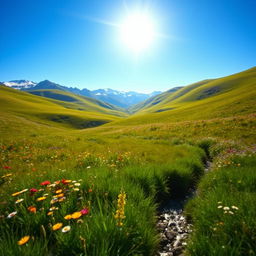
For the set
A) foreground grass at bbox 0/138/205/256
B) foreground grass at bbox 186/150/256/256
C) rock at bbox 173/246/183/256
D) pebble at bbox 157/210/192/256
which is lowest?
pebble at bbox 157/210/192/256

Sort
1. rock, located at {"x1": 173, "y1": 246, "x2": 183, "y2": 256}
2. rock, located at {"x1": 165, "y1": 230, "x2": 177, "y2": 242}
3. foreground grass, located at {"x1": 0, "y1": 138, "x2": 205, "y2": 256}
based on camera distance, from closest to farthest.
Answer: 1. foreground grass, located at {"x1": 0, "y1": 138, "x2": 205, "y2": 256}
2. rock, located at {"x1": 173, "y1": 246, "x2": 183, "y2": 256}
3. rock, located at {"x1": 165, "y1": 230, "x2": 177, "y2": 242}

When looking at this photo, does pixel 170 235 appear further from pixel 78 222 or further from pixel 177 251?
pixel 78 222

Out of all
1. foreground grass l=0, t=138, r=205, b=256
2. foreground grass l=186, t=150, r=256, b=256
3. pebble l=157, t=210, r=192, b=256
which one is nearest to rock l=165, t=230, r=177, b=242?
pebble l=157, t=210, r=192, b=256

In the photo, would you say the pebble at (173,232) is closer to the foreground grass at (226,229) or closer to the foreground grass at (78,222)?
the foreground grass at (78,222)

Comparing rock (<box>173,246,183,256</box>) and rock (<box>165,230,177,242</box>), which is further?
rock (<box>165,230,177,242</box>)

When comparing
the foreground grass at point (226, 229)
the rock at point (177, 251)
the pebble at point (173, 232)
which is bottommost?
the pebble at point (173, 232)

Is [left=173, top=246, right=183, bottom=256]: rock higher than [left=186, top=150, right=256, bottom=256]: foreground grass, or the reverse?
[left=186, top=150, right=256, bottom=256]: foreground grass

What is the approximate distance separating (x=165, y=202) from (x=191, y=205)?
3.67 ft

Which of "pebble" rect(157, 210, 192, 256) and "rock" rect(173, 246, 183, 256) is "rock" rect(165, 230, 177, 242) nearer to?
"pebble" rect(157, 210, 192, 256)

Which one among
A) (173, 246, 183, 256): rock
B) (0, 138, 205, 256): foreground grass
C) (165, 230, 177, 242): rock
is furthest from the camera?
(165, 230, 177, 242): rock

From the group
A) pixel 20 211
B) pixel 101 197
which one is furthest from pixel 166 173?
pixel 20 211

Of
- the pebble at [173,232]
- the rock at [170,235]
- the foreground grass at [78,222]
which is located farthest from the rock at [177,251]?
the foreground grass at [78,222]

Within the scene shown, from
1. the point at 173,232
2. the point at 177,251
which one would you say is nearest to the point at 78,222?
the point at 177,251

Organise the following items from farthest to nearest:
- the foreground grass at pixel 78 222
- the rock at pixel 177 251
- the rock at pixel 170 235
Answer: the rock at pixel 170 235
the rock at pixel 177 251
the foreground grass at pixel 78 222
